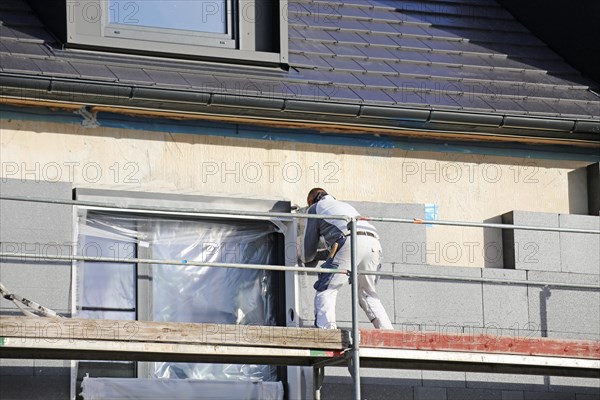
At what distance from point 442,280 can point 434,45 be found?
2273 millimetres

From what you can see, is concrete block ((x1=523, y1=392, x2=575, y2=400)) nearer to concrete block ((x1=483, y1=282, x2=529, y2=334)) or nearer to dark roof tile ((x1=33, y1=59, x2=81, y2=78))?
concrete block ((x1=483, y1=282, x2=529, y2=334))

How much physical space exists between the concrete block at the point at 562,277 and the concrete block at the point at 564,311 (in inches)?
3.1

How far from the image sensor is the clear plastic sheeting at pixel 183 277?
10625mm

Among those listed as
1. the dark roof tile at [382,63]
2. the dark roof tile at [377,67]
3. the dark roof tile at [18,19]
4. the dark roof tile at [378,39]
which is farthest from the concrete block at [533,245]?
the dark roof tile at [18,19]

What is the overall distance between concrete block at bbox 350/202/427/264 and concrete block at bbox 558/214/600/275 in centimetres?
118

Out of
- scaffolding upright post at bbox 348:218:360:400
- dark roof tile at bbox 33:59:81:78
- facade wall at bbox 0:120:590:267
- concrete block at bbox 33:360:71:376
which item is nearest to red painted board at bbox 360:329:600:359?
scaffolding upright post at bbox 348:218:360:400

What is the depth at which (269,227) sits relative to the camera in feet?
36.7

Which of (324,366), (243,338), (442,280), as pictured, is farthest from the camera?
(442,280)

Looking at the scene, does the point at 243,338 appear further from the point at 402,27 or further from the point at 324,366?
the point at 402,27

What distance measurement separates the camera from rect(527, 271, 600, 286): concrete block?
11.2 meters

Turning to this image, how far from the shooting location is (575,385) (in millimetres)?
11148

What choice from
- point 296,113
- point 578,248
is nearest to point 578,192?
point 578,248

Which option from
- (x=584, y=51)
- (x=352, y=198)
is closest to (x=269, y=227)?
(x=352, y=198)

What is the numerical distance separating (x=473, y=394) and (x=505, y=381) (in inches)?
12.0
